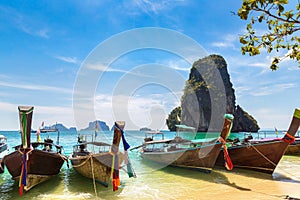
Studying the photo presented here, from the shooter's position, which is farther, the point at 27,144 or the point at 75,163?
the point at 75,163

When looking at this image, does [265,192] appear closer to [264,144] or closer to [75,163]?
[264,144]

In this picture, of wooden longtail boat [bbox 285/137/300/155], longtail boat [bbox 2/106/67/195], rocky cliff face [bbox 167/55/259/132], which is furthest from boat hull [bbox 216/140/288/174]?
rocky cliff face [bbox 167/55/259/132]

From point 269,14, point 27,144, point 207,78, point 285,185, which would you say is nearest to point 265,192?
point 285,185

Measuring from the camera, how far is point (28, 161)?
777cm

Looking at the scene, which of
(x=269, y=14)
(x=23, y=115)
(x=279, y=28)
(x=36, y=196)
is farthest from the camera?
(x=36, y=196)

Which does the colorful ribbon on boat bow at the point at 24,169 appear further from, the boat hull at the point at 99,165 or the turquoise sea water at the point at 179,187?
the boat hull at the point at 99,165

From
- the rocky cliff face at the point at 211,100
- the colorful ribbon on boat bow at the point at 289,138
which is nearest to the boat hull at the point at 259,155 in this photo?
the colorful ribbon on boat bow at the point at 289,138

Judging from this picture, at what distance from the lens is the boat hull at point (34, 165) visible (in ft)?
26.1

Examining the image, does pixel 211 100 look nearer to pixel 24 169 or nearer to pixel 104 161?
pixel 104 161

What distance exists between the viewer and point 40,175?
8.62 m

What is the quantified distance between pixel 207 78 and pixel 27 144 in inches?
2598

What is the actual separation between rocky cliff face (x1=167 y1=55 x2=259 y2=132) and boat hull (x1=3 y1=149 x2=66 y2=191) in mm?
60475

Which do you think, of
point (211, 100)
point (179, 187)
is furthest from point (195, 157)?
point (211, 100)

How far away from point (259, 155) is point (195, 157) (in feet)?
10.2
